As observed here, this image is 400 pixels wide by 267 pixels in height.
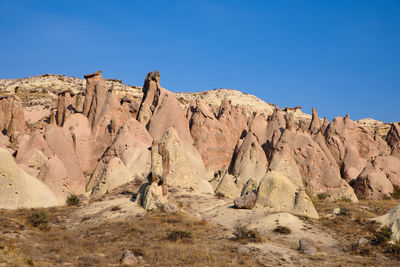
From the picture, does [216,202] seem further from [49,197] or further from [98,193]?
[49,197]

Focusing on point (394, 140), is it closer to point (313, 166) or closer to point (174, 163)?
point (313, 166)

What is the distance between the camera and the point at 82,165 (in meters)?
28.3

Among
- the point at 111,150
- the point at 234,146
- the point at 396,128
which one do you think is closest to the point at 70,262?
the point at 111,150

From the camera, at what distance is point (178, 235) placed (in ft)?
47.7

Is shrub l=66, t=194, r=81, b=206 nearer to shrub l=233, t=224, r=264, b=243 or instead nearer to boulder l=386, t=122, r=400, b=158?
shrub l=233, t=224, r=264, b=243

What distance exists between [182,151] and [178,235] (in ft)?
32.8

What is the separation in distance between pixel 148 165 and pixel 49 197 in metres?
5.82

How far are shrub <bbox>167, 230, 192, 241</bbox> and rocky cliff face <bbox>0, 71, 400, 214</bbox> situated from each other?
433 cm

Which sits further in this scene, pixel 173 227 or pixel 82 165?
pixel 82 165

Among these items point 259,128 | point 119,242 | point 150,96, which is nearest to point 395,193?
point 259,128

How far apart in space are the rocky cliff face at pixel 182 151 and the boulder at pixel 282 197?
0.14ft

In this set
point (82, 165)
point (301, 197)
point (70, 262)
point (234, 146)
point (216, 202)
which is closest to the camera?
point (70, 262)

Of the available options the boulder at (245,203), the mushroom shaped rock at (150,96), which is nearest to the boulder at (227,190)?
the boulder at (245,203)

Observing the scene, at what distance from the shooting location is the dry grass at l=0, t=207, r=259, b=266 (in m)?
12.1
